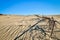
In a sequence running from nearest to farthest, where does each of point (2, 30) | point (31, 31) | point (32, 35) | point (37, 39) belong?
point (37, 39)
point (32, 35)
point (31, 31)
point (2, 30)

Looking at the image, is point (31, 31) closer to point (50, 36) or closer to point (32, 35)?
point (32, 35)

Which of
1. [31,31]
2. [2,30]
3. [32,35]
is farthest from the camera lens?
[2,30]

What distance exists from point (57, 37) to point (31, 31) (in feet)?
5.61

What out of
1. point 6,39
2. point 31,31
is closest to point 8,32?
point 6,39

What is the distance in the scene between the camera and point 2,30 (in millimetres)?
8445

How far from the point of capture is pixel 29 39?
22.4 feet

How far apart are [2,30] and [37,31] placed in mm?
2493

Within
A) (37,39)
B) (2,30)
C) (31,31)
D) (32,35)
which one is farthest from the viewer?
(2,30)

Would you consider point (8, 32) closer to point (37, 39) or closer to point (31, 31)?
point (31, 31)

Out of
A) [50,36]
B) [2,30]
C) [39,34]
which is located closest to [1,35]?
[2,30]

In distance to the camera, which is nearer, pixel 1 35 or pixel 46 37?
pixel 46 37

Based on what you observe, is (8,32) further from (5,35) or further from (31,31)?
(31,31)

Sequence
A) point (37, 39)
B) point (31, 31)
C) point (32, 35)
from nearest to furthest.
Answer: point (37, 39)
point (32, 35)
point (31, 31)

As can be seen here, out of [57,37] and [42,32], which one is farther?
[42,32]
